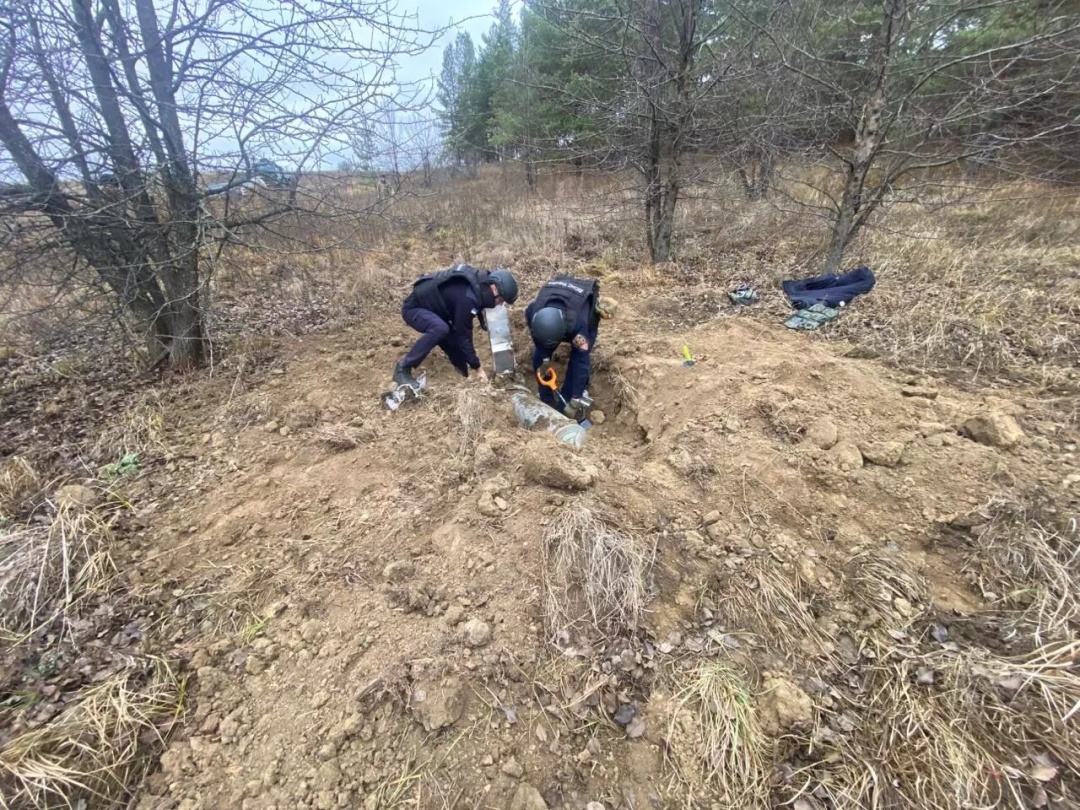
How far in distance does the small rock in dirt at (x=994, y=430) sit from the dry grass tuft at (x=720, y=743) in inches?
80.3

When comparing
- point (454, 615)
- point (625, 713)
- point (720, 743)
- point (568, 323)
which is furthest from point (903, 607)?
point (568, 323)

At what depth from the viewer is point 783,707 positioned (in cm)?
164

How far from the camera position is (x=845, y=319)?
4.22m

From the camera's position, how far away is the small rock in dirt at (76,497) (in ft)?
7.88

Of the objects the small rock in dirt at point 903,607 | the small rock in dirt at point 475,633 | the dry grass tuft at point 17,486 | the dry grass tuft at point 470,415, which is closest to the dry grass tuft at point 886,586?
the small rock in dirt at point 903,607

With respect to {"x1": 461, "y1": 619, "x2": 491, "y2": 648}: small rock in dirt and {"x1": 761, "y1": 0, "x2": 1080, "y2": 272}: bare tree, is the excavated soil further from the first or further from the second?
{"x1": 761, "y1": 0, "x2": 1080, "y2": 272}: bare tree

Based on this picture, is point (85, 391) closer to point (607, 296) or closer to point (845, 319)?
point (607, 296)

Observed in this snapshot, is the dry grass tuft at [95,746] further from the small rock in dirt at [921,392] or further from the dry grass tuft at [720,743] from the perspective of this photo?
the small rock in dirt at [921,392]

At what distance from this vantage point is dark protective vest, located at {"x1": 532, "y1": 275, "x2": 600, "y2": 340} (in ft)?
11.4

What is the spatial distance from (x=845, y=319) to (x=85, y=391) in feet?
21.5

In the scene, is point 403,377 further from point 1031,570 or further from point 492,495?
point 1031,570

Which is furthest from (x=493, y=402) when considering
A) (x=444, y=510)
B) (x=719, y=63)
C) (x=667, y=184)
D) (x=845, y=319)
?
(x=719, y=63)

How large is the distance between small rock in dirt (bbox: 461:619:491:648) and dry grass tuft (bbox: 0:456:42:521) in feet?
8.62

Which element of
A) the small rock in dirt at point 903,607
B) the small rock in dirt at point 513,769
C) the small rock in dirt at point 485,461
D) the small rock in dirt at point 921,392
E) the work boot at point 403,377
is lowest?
the small rock in dirt at point 513,769
